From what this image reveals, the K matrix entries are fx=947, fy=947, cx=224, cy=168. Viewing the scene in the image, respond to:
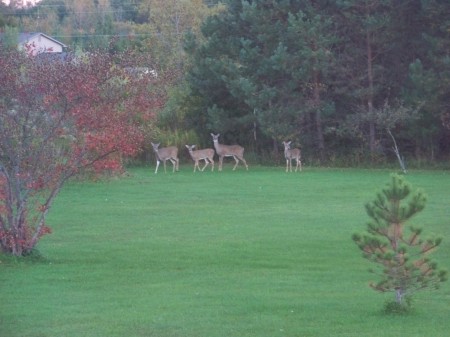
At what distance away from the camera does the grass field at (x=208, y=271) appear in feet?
33.3

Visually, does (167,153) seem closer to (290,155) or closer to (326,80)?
(290,155)

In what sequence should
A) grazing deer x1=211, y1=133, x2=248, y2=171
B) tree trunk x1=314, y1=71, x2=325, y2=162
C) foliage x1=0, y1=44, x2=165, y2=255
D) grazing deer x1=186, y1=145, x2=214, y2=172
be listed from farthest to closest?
grazing deer x1=211, y1=133, x2=248, y2=171
grazing deer x1=186, y1=145, x2=214, y2=172
tree trunk x1=314, y1=71, x2=325, y2=162
foliage x1=0, y1=44, x2=165, y2=255

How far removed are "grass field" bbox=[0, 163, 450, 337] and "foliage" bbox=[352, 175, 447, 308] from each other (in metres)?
0.43

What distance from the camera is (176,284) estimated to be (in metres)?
13.2

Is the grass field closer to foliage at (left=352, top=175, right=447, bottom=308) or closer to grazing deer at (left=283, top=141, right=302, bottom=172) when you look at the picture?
foliage at (left=352, top=175, right=447, bottom=308)

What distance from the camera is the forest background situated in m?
36.3

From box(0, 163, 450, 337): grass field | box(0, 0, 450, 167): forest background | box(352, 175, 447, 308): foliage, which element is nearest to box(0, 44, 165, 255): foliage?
box(0, 163, 450, 337): grass field

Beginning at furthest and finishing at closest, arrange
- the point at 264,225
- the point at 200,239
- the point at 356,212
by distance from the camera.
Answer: the point at 356,212 < the point at 264,225 < the point at 200,239

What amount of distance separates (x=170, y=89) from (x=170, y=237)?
25.8 meters

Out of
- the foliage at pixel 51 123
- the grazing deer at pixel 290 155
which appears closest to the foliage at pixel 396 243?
the foliage at pixel 51 123

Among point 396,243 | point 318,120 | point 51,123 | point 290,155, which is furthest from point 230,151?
point 396,243

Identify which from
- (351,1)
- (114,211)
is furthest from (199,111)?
(114,211)

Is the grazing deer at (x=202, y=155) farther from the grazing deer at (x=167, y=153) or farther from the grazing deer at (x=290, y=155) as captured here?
the grazing deer at (x=290, y=155)

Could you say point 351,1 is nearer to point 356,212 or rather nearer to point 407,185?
point 356,212
